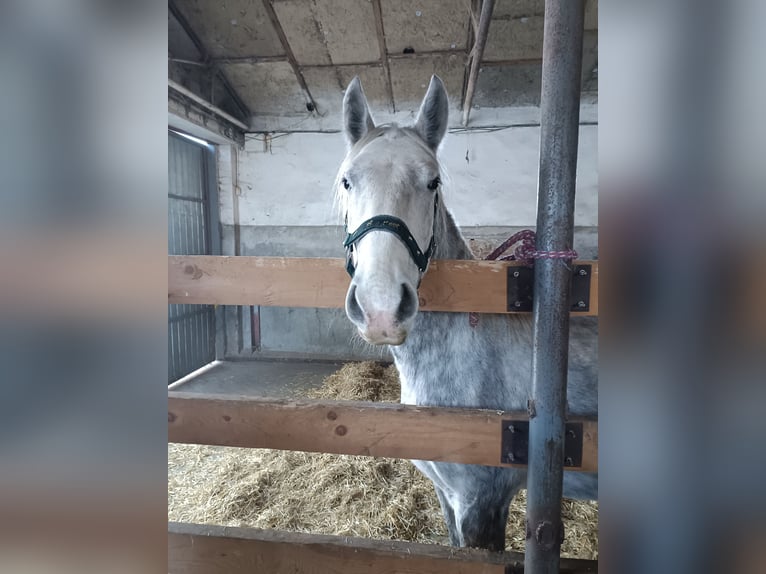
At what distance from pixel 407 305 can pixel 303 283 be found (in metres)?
0.36

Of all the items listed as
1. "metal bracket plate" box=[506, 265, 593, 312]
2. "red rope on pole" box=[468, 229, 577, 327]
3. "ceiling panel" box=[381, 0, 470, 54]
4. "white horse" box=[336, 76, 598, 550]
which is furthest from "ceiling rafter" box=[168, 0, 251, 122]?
"metal bracket plate" box=[506, 265, 593, 312]

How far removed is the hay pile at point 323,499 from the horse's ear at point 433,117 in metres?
2.35

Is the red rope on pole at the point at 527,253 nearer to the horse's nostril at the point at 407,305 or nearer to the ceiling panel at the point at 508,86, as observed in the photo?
the horse's nostril at the point at 407,305

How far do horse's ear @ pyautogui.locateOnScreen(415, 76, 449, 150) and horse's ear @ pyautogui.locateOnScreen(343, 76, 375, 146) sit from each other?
21 centimetres

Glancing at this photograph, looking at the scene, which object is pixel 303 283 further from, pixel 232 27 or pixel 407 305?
pixel 232 27

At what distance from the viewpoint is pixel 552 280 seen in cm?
99

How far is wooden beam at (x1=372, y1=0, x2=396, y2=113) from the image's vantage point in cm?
457

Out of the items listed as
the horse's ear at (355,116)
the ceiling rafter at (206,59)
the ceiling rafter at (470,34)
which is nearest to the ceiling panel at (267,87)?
the ceiling rafter at (206,59)

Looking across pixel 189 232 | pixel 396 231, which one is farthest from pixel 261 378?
pixel 396 231

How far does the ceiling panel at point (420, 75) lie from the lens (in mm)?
5266

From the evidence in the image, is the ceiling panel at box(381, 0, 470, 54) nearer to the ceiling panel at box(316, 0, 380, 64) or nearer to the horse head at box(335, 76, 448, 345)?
the ceiling panel at box(316, 0, 380, 64)
